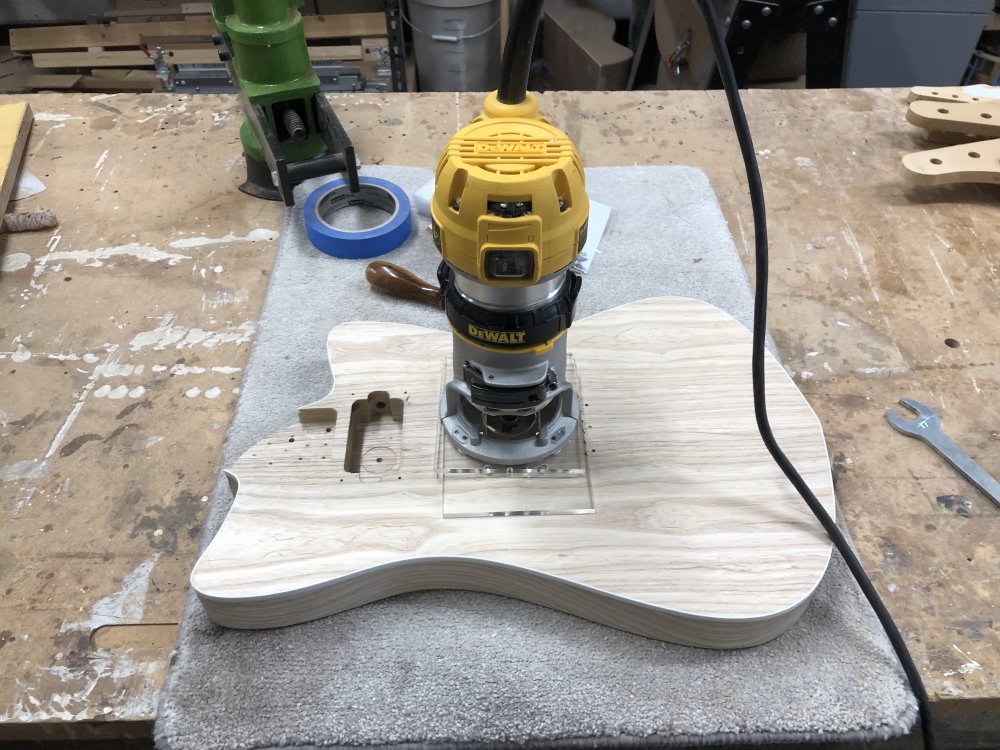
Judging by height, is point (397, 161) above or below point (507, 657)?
above

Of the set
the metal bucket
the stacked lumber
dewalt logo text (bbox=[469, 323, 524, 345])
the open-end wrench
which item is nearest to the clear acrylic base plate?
dewalt logo text (bbox=[469, 323, 524, 345])

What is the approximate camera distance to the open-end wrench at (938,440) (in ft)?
2.60

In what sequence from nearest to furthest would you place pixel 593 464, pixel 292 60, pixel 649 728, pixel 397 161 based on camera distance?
pixel 649 728, pixel 593 464, pixel 292 60, pixel 397 161

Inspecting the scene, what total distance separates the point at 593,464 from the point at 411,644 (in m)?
0.26

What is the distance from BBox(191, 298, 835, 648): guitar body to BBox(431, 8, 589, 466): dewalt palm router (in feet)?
0.37

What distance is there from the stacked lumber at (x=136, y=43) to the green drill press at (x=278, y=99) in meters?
1.03

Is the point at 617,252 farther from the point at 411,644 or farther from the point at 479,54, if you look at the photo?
the point at 479,54

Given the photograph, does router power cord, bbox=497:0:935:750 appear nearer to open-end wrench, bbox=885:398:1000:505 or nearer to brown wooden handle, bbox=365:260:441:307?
open-end wrench, bbox=885:398:1000:505

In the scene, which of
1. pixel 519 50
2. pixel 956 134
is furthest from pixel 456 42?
pixel 519 50

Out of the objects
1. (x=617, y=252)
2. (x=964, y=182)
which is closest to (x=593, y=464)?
(x=617, y=252)

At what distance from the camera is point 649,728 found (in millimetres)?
616

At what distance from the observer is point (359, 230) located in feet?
3.69

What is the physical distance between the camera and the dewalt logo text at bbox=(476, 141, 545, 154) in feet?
→ 1.77

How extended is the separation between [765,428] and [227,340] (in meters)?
0.70
